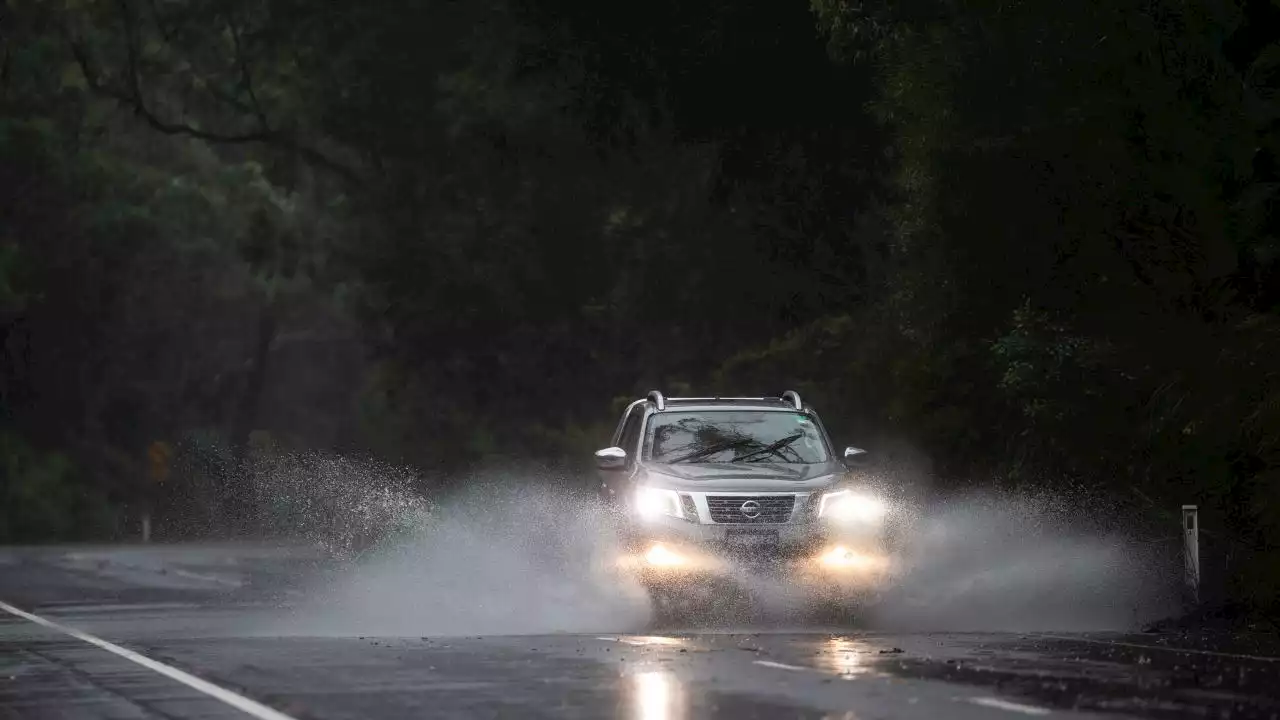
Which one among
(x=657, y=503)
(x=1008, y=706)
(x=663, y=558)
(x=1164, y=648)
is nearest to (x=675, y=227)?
(x=657, y=503)

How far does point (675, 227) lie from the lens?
4675cm

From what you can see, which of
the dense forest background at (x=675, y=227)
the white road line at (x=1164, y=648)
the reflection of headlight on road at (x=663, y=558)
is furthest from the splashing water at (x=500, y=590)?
the dense forest background at (x=675, y=227)

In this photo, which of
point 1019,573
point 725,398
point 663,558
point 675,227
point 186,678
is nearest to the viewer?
point 186,678

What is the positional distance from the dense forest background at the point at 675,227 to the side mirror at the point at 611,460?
4.77 meters

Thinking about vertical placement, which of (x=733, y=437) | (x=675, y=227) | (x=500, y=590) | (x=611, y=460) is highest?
(x=675, y=227)

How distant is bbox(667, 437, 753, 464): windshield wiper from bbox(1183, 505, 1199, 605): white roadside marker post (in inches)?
150

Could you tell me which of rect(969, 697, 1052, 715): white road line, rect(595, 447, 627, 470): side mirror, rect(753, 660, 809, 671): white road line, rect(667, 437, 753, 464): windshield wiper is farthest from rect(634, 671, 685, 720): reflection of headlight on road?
rect(667, 437, 753, 464): windshield wiper

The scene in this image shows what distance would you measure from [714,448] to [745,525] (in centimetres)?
150

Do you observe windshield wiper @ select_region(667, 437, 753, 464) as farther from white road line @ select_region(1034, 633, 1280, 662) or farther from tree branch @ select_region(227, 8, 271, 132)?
tree branch @ select_region(227, 8, 271, 132)

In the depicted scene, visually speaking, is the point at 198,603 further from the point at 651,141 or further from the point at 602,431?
the point at 602,431

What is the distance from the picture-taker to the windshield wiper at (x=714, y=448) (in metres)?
23.8

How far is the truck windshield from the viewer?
2392cm

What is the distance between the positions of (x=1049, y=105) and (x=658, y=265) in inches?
816

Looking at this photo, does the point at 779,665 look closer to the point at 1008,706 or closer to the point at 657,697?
the point at 657,697
